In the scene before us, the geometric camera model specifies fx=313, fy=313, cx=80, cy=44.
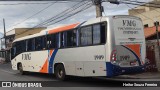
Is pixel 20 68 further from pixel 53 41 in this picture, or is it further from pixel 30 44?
pixel 53 41

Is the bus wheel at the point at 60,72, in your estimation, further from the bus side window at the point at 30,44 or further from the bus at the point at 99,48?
the bus side window at the point at 30,44

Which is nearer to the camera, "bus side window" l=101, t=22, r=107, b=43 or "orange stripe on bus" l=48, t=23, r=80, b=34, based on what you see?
"bus side window" l=101, t=22, r=107, b=43

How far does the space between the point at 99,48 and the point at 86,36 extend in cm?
127

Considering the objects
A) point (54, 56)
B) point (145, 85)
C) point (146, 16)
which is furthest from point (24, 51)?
point (146, 16)

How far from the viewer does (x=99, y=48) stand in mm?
14094

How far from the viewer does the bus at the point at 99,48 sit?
13.7 meters

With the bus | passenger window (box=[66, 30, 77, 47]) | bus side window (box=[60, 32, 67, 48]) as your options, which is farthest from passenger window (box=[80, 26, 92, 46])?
bus side window (box=[60, 32, 67, 48])

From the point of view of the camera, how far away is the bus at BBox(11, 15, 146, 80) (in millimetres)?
13672

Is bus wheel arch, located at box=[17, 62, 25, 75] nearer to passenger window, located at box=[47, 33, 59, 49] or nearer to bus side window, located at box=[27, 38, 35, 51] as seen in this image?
bus side window, located at box=[27, 38, 35, 51]

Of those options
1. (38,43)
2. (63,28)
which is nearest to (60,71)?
(63,28)

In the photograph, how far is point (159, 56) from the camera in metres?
20.6

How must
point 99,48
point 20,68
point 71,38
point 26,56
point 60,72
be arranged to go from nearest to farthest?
1. point 99,48
2. point 71,38
3. point 60,72
4. point 26,56
5. point 20,68

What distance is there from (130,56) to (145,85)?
152 cm

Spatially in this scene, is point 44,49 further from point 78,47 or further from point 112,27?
point 112,27
